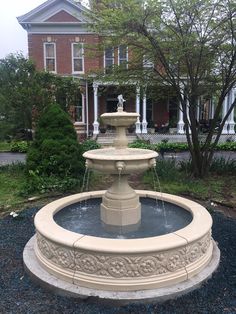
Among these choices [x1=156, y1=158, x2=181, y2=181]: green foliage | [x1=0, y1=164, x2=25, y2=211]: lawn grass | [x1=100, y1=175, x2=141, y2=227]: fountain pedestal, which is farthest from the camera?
[x1=156, y1=158, x2=181, y2=181]: green foliage

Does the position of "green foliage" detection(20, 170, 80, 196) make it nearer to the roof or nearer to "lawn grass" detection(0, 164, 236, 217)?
"lawn grass" detection(0, 164, 236, 217)

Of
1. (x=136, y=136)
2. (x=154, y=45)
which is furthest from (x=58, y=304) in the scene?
(x=136, y=136)

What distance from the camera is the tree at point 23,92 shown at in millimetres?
12359

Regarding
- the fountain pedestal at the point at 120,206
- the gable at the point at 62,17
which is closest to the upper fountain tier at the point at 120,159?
the fountain pedestal at the point at 120,206

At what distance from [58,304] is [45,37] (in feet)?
75.6

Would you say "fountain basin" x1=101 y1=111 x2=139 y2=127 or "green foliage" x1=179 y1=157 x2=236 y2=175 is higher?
"fountain basin" x1=101 y1=111 x2=139 y2=127

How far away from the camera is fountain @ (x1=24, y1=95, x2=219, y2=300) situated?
11.8 ft

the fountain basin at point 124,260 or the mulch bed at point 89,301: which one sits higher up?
the fountain basin at point 124,260

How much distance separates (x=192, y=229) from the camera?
4.20 metres

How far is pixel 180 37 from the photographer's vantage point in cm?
860

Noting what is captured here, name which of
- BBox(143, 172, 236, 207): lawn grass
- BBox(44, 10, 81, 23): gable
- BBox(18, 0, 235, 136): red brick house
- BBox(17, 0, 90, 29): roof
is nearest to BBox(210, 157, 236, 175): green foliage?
BBox(143, 172, 236, 207): lawn grass

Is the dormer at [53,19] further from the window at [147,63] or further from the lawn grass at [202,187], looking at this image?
the lawn grass at [202,187]

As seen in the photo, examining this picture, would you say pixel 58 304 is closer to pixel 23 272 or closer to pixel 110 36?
pixel 23 272

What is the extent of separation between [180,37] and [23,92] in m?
6.95
